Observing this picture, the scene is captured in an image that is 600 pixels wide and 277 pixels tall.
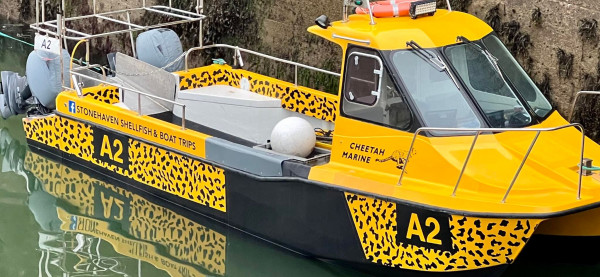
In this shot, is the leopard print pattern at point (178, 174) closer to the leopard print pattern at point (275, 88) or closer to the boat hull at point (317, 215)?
the boat hull at point (317, 215)

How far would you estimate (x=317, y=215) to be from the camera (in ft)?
25.2

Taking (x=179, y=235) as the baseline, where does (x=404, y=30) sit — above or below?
above

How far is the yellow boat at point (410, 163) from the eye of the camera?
6.94 meters

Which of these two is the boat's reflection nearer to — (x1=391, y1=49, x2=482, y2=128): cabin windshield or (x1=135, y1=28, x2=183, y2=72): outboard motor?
(x1=135, y1=28, x2=183, y2=72): outboard motor

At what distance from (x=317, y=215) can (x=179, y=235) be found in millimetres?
1569

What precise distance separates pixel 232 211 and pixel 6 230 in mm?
2084

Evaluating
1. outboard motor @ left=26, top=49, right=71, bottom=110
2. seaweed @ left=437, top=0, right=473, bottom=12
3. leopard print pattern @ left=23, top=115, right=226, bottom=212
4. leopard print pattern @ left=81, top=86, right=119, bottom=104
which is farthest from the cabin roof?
outboard motor @ left=26, top=49, right=71, bottom=110

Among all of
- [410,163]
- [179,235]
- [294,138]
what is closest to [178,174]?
[179,235]

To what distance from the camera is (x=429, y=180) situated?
714 cm

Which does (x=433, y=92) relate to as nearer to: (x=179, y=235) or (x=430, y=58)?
(x=430, y=58)

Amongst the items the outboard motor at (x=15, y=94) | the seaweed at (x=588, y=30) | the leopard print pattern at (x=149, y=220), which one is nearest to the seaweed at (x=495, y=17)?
the seaweed at (x=588, y=30)

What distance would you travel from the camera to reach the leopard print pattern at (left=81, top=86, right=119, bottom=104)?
9.73 m

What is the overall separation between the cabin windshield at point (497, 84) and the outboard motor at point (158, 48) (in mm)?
3515

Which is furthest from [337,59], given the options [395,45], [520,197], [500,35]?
[520,197]
